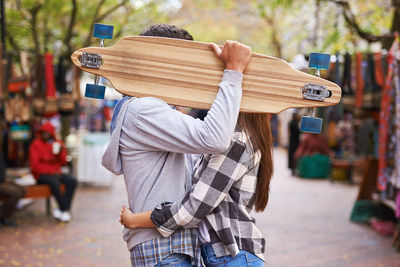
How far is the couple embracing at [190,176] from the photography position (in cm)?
191

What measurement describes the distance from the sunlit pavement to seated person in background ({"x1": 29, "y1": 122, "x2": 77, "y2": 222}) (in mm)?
333

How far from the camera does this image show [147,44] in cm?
206

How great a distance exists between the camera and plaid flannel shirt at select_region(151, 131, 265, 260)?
6.31 ft

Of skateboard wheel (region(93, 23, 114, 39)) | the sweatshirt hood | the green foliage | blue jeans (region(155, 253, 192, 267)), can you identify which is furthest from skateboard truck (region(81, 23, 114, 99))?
the green foliage

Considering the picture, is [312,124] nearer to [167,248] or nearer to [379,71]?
[167,248]

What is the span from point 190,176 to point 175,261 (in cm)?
37

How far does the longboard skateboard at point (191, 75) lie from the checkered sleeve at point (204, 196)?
0.77 feet

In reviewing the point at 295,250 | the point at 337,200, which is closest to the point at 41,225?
the point at 295,250

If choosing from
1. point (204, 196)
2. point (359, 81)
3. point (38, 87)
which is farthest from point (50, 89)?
point (204, 196)

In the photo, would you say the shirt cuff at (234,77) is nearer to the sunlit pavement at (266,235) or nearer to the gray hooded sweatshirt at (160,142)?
the gray hooded sweatshirt at (160,142)

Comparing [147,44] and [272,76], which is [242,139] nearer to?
[272,76]

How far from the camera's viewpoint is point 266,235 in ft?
25.6

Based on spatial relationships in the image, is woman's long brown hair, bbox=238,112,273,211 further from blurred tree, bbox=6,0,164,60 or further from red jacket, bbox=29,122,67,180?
blurred tree, bbox=6,0,164,60

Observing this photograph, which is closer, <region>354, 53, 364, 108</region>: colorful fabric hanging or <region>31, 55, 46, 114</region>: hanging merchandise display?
<region>354, 53, 364, 108</region>: colorful fabric hanging
